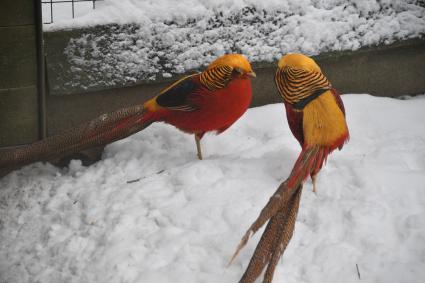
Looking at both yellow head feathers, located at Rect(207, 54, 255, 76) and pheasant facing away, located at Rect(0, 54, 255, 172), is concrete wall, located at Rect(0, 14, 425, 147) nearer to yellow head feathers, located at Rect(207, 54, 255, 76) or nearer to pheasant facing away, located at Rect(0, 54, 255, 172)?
pheasant facing away, located at Rect(0, 54, 255, 172)

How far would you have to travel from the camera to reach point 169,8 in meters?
4.14

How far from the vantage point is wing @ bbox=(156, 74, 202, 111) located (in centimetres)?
362

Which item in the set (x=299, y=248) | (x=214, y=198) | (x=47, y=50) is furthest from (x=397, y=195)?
(x=47, y=50)

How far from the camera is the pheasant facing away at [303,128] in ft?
9.37

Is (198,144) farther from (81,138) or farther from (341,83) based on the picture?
(341,83)

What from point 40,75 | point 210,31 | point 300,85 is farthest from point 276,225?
point 40,75

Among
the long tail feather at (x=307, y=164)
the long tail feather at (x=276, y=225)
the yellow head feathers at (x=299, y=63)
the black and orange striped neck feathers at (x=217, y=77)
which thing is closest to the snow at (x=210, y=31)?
the black and orange striped neck feathers at (x=217, y=77)

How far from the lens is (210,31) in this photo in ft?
13.8

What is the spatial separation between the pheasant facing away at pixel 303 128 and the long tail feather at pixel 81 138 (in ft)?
3.22

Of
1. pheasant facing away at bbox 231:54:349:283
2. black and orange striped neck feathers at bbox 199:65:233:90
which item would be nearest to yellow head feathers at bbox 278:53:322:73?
pheasant facing away at bbox 231:54:349:283

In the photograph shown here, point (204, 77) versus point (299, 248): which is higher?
point (204, 77)

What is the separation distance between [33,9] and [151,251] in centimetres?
176

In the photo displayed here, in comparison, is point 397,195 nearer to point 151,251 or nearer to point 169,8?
point 151,251

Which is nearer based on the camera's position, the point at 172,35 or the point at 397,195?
the point at 397,195
